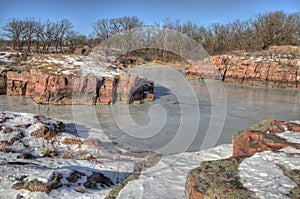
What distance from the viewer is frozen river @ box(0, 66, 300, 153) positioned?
25.2ft

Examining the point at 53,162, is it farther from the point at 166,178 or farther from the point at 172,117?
the point at 172,117

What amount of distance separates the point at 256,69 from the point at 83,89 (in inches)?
663

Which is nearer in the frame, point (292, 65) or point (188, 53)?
point (292, 65)

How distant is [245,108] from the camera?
1224 cm

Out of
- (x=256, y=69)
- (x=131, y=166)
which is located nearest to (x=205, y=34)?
(x=256, y=69)

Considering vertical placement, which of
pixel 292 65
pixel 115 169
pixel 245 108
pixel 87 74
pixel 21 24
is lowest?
pixel 115 169

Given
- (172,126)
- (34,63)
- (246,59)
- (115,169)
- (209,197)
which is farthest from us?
(246,59)

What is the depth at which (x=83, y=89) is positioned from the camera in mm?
12680

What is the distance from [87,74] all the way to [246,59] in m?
17.6

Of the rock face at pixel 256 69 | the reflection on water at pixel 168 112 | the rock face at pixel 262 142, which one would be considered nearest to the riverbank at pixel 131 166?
the rock face at pixel 262 142

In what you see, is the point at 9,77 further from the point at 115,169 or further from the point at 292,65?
the point at 292,65

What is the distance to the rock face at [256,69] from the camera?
72.0 feet

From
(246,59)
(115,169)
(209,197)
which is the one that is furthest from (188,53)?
(209,197)

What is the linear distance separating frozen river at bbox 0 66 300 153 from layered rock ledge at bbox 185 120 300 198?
368cm
